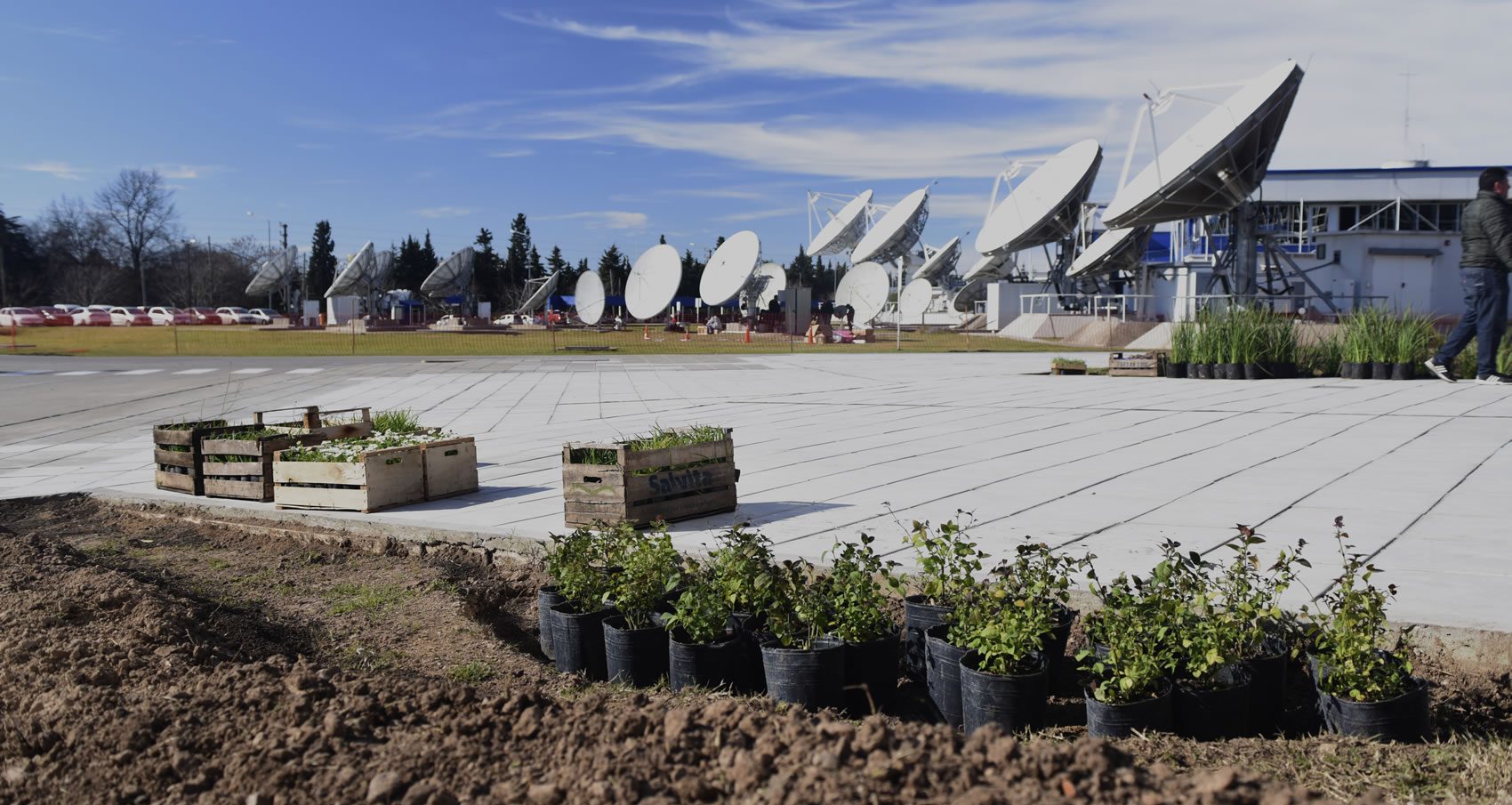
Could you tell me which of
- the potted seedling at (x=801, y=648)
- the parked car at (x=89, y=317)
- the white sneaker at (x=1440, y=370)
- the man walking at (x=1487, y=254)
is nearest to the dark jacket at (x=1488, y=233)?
the man walking at (x=1487, y=254)

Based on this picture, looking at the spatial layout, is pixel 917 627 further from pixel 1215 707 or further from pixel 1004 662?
pixel 1215 707

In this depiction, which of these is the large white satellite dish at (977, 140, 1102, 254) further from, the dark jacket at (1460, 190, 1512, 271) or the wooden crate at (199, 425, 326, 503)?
the wooden crate at (199, 425, 326, 503)

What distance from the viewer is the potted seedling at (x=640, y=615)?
12.9 feet

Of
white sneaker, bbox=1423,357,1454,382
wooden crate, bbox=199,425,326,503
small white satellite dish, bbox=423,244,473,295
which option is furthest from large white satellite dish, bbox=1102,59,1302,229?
small white satellite dish, bbox=423,244,473,295

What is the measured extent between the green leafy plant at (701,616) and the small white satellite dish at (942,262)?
80284 millimetres

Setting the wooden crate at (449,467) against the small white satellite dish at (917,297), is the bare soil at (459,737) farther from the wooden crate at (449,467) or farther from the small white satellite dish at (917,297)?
the small white satellite dish at (917,297)

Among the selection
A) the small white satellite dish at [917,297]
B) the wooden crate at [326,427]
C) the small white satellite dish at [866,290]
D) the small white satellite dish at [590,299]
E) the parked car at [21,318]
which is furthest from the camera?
the small white satellite dish at [590,299]

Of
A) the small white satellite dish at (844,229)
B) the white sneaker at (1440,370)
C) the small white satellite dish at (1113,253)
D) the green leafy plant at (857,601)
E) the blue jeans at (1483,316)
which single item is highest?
the small white satellite dish at (844,229)

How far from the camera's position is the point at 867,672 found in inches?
145

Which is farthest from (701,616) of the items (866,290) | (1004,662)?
(866,290)

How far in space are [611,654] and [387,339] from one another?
152ft

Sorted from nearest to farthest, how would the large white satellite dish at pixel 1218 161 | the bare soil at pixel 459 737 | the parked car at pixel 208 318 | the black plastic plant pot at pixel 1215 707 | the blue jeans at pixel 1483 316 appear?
the bare soil at pixel 459 737 < the black plastic plant pot at pixel 1215 707 < the blue jeans at pixel 1483 316 < the large white satellite dish at pixel 1218 161 < the parked car at pixel 208 318

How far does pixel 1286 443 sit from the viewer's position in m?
9.09

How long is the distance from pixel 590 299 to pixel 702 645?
227 feet
